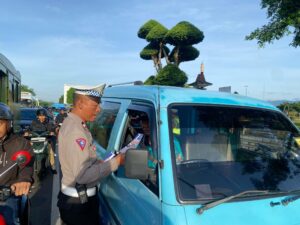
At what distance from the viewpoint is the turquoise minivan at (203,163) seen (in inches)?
83.0

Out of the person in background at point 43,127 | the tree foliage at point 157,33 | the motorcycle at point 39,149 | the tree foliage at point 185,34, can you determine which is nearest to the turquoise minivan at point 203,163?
the motorcycle at point 39,149

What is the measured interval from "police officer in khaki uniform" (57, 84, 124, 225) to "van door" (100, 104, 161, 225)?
0.69 ft

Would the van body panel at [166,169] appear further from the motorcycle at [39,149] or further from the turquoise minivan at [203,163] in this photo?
the motorcycle at [39,149]

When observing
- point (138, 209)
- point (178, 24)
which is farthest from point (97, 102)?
point (178, 24)

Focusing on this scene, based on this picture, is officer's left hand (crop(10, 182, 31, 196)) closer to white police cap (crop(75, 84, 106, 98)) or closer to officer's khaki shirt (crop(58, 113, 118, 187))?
officer's khaki shirt (crop(58, 113, 118, 187))

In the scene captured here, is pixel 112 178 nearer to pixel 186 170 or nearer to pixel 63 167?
pixel 63 167

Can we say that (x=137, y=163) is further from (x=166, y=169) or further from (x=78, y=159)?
(x=78, y=159)

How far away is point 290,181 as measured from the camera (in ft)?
8.20

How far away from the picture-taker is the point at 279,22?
9.20 m

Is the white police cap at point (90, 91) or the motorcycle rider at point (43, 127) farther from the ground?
the white police cap at point (90, 91)

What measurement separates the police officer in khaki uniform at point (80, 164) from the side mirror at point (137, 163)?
0.36 metres

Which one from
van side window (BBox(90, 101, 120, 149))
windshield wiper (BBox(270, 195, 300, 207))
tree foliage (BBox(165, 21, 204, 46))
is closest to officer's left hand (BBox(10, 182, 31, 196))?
van side window (BBox(90, 101, 120, 149))

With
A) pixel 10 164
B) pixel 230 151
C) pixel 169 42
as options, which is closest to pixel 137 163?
pixel 230 151

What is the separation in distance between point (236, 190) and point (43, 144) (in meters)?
7.02
